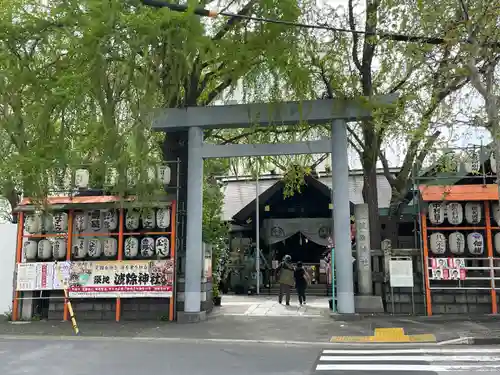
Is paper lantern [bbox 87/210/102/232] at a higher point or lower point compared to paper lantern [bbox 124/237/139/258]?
higher

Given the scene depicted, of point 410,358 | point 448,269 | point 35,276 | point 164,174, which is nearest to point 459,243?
point 448,269

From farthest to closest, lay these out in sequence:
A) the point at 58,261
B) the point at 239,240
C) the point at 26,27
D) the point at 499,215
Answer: the point at 239,240 → the point at 58,261 → the point at 499,215 → the point at 26,27

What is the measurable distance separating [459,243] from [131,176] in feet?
29.1

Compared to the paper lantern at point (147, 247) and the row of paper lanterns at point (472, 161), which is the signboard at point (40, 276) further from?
the row of paper lanterns at point (472, 161)

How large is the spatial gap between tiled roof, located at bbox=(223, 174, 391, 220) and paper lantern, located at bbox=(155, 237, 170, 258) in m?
9.99

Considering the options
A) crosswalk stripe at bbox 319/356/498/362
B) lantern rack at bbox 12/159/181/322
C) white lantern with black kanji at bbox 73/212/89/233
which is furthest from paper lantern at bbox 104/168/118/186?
crosswalk stripe at bbox 319/356/498/362

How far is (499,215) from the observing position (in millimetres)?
12625

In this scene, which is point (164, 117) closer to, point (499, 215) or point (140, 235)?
point (140, 235)

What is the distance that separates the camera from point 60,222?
536 inches

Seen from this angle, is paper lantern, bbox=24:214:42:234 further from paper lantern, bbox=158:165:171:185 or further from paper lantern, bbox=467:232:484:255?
paper lantern, bbox=467:232:484:255

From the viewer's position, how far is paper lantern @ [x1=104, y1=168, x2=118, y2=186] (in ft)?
41.2

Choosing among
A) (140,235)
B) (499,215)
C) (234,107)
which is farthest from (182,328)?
(499,215)

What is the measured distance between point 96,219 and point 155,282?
8.25 feet

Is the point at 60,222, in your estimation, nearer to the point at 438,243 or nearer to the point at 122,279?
the point at 122,279
